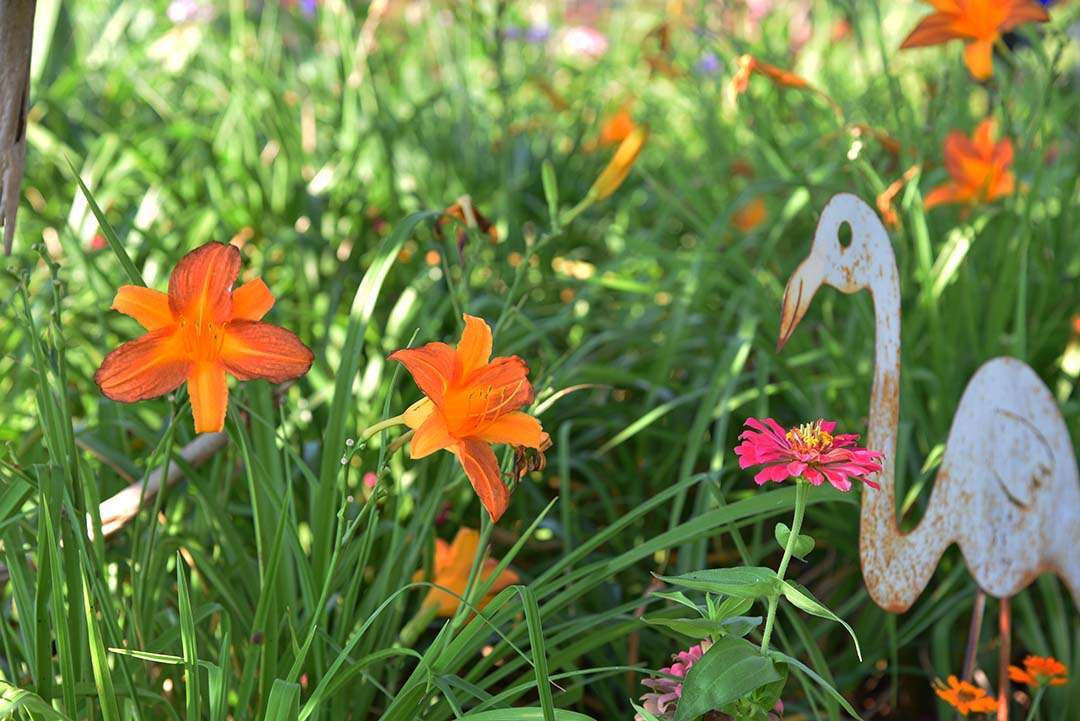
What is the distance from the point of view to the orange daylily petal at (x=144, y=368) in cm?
84

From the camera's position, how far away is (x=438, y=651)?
89 cm

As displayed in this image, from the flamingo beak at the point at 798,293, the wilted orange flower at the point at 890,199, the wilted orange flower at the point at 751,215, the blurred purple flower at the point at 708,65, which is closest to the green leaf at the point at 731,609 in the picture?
Answer: the flamingo beak at the point at 798,293

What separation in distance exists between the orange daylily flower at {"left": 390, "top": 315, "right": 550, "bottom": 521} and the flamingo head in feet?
0.70

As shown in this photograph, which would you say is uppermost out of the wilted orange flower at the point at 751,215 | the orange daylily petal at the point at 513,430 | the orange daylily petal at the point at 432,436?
the orange daylily petal at the point at 432,436

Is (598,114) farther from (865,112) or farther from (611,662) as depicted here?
(611,662)

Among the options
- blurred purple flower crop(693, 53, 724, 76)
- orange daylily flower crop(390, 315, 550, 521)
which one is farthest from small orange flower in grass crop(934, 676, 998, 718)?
blurred purple flower crop(693, 53, 724, 76)

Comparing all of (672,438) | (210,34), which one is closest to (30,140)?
(210,34)

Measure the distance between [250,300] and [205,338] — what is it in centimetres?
4

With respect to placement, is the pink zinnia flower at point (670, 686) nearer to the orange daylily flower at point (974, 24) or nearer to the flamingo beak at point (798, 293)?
the flamingo beak at point (798, 293)

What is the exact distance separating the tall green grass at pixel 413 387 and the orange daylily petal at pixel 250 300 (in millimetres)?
105

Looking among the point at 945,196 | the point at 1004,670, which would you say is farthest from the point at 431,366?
the point at 945,196

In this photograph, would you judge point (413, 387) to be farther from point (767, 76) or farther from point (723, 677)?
point (723, 677)

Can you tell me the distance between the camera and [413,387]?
66.2 inches

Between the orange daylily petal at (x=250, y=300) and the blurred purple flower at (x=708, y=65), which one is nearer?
the orange daylily petal at (x=250, y=300)
